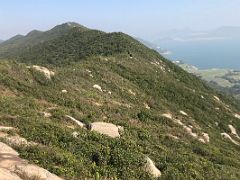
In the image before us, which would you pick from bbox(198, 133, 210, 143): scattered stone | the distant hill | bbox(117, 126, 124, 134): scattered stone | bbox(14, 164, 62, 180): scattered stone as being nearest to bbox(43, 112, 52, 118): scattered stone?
bbox(117, 126, 124, 134): scattered stone

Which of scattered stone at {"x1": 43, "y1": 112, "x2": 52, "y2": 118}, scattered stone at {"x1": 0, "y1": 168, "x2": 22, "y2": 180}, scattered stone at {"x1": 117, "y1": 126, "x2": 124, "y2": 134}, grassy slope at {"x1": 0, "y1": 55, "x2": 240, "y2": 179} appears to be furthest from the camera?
scattered stone at {"x1": 117, "y1": 126, "x2": 124, "y2": 134}

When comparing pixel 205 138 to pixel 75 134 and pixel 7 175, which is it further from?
pixel 7 175

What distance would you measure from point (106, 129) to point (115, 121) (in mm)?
4730

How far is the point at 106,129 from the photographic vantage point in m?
28.4

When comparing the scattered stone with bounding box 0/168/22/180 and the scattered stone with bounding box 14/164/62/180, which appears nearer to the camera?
the scattered stone with bounding box 0/168/22/180

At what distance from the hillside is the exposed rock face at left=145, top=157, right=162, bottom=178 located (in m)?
0.06

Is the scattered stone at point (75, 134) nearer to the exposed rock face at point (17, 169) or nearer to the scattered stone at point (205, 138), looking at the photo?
the exposed rock face at point (17, 169)

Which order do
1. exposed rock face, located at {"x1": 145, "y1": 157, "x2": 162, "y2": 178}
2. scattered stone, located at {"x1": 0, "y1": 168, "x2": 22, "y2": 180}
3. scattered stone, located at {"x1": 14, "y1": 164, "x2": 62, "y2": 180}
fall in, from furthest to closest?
1. exposed rock face, located at {"x1": 145, "y1": 157, "x2": 162, "y2": 178}
2. scattered stone, located at {"x1": 14, "y1": 164, "x2": 62, "y2": 180}
3. scattered stone, located at {"x1": 0, "y1": 168, "x2": 22, "y2": 180}

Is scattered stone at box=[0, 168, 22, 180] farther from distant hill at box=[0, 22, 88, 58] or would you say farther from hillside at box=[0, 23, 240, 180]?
distant hill at box=[0, 22, 88, 58]

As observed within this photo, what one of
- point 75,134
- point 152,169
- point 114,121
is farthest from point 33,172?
point 114,121

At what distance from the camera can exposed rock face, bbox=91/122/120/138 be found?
90.4 ft

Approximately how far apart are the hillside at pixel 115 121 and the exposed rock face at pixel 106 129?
0.08 metres

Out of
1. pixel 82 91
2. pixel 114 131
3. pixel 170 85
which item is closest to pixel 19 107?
pixel 114 131

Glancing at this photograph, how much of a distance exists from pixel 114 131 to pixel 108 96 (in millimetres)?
17823
